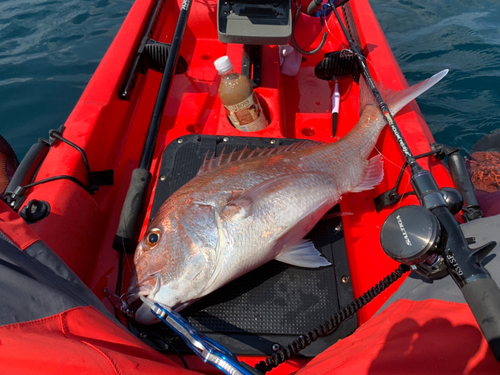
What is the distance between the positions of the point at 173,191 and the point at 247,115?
0.86 m

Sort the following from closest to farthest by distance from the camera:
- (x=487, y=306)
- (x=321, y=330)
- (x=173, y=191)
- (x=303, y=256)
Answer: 1. (x=487, y=306)
2. (x=321, y=330)
3. (x=303, y=256)
4. (x=173, y=191)

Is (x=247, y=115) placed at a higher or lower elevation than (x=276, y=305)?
higher

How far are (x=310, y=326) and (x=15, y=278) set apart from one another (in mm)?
1332

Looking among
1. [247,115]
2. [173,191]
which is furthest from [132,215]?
[247,115]

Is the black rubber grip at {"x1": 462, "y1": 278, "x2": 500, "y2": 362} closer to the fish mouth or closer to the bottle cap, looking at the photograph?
the fish mouth

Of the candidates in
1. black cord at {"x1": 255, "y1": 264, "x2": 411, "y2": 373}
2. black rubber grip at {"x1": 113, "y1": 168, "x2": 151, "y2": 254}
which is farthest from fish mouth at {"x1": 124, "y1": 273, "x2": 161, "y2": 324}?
black cord at {"x1": 255, "y1": 264, "x2": 411, "y2": 373}

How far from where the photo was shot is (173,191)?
204 cm

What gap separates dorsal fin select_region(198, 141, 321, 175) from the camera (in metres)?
1.96

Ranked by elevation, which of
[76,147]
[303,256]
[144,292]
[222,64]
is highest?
[222,64]

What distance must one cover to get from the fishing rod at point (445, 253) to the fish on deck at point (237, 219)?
56 cm

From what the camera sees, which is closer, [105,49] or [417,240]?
[417,240]

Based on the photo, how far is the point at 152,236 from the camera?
1.58m

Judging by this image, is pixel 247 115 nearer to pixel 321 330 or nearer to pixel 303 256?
pixel 303 256

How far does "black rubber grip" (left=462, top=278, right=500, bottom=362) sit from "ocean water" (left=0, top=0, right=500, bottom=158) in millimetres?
3003
